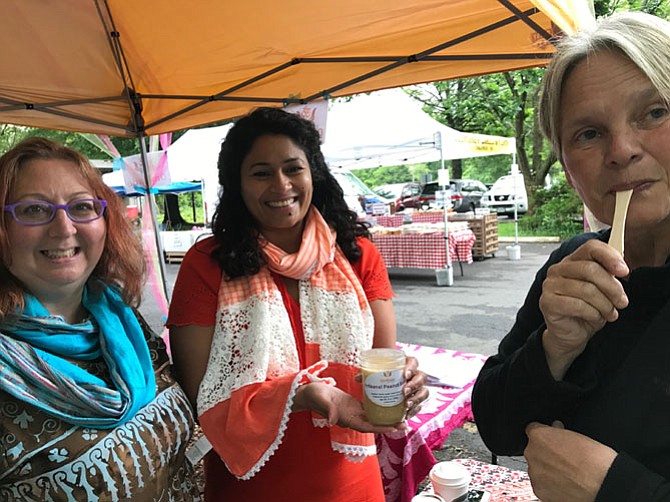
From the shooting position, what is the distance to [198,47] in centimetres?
283

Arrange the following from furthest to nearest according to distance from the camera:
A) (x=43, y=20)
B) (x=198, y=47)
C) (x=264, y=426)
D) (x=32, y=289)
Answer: (x=198, y=47)
(x=43, y=20)
(x=264, y=426)
(x=32, y=289)

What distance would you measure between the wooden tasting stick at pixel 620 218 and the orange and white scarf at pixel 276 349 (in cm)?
102

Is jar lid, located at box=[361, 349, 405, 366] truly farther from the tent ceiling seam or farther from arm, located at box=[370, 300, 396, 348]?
the tent ceiling seam

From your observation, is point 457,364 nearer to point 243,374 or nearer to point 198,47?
point 243,374

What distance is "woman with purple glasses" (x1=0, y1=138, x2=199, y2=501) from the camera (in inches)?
49.8

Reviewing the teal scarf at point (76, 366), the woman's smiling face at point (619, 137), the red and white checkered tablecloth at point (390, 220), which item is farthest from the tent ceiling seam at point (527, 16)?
the red and white checkered tablecloth at point (390, 220)

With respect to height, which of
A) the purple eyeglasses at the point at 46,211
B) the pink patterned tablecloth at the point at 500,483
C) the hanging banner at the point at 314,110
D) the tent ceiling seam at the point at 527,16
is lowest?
the pink patterned tablecloth at the point at 500,483

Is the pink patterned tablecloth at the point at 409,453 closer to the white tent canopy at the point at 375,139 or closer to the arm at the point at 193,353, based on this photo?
the arm at the point at 193,353

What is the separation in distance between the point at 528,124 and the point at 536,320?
22.9 m

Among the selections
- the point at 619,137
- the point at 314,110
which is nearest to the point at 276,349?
the point at 619,137

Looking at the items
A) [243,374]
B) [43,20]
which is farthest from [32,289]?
[43,20]

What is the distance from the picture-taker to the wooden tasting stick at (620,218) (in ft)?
2.97

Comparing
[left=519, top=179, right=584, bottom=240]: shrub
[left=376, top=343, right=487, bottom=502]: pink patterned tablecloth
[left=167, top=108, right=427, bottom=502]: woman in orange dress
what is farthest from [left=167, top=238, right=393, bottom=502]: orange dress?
[left=519, top=179, right=584, bottom=240]: shrub

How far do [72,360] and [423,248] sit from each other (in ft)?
28.2
